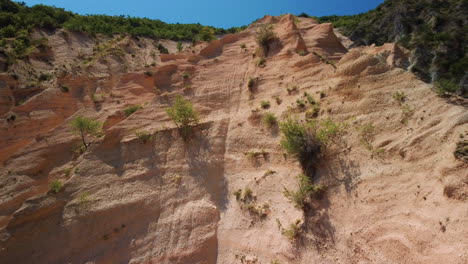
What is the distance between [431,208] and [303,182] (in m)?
3.79

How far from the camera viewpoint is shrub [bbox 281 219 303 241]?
9.16m

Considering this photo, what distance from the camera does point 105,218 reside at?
39.0ft

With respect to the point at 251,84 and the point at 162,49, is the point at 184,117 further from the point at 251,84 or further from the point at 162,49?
the point at 162,49

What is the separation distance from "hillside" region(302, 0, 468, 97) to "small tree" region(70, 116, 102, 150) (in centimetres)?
2522

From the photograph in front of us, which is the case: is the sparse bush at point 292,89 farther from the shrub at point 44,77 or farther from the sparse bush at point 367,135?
the shrub at point 44,77

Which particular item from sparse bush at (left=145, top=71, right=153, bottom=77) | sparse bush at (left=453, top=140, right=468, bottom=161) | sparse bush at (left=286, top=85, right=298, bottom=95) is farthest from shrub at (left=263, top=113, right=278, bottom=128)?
sparse bush at (left=145, top=71, right=153, bottom=77)

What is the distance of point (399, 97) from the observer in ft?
34.0

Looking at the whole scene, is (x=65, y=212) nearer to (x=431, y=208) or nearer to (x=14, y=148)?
(x=14, y=148)

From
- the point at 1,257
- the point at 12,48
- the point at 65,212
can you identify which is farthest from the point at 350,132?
the point at 12,48

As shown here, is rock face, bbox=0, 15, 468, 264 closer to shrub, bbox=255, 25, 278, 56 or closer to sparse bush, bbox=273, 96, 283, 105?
sparse bush, bbox=273, 96, 283, 105

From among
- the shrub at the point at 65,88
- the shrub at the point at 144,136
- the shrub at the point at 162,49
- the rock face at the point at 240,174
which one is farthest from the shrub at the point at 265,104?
the shrub at the point at 162,49

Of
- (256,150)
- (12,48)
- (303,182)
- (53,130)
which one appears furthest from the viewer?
(12,48)

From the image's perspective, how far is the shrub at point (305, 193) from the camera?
968 cm

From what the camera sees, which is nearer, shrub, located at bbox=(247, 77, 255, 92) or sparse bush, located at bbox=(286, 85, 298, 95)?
sparse bush, located at bbox=(286, 85, 298, 95)
